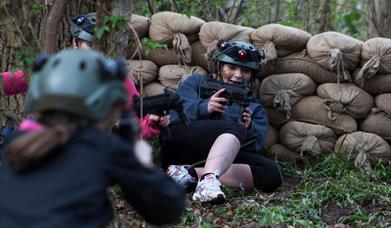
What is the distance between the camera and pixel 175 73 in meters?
5.67

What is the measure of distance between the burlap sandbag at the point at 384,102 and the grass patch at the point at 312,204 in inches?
18.3

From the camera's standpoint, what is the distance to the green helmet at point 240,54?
5137mm

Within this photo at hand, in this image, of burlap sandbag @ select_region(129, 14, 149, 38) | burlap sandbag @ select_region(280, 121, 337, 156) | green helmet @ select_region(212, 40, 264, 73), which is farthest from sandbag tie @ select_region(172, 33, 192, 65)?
burlap sandbag @ select_region(280, 121, 337, 156)

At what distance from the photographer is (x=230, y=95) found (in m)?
5.07

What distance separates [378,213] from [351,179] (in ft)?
2.06

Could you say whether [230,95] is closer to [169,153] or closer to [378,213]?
[169,153]

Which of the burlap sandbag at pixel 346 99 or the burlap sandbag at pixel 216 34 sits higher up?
the burlap sandbag at pixel 216 34

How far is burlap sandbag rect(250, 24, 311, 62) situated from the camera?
550cm

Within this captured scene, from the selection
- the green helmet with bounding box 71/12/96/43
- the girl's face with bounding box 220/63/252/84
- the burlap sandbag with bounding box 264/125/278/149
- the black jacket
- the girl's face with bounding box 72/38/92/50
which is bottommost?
the burlap sandbag with bounding box 264/125/278/149

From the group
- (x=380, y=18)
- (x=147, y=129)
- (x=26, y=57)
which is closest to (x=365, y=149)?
(x=147, y=129)

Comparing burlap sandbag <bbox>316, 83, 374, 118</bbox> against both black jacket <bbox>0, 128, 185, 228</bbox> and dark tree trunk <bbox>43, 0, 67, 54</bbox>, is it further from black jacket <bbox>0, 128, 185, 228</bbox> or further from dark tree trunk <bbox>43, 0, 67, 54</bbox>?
black jacket <bbox>0, 128, 185, 228</bbox>

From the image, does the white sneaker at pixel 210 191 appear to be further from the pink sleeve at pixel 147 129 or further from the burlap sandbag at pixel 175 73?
the burlap sandbag at pixel 175 73

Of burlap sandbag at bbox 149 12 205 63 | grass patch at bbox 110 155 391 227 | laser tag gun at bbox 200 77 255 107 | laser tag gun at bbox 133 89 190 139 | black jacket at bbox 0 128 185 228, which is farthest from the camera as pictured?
burlap sandbag at bbox 149 12 205 63

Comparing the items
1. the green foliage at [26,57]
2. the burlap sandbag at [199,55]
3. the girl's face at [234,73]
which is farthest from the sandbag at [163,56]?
the green foliage at [26,57]
